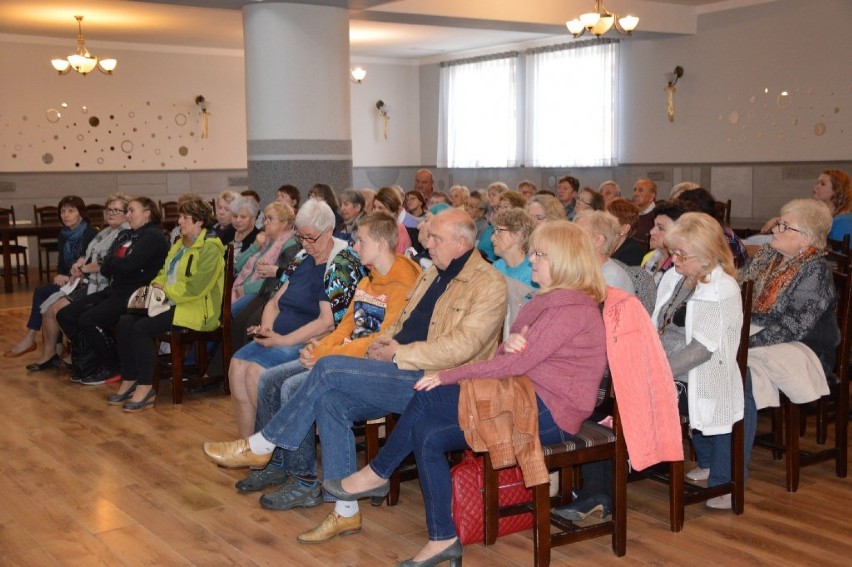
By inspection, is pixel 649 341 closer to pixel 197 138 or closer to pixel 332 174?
pixel 332 174

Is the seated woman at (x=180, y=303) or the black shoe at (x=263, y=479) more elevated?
the seated woman at (x=180, y=303)

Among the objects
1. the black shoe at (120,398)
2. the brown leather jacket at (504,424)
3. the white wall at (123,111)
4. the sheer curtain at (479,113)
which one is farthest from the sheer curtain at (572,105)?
the brown leather jacket at (504,424)

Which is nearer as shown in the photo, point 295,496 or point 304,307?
point 295,496

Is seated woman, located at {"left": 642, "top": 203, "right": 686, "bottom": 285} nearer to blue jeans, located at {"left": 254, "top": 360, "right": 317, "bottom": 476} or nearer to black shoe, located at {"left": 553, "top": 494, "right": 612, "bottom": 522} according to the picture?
black shoe, located at {"left": 553, "top": 494, "right": 612, "bottom": 522}

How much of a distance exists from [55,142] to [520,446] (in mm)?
12219

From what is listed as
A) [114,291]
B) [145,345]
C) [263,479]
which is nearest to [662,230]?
[263,479]

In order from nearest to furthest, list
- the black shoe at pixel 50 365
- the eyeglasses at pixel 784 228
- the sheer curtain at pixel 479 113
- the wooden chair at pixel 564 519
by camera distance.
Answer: the wooden chair at pixel 564 519 < the eyeglasses at pixel 784 228 < the black shoe at pixel 50 365 < the sheer curtain at pixel 479 113

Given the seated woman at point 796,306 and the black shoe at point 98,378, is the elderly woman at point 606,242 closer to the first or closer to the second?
the seated woman at point 796,306

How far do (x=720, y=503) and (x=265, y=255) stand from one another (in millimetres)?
3135

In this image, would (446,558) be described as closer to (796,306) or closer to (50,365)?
(796,306)

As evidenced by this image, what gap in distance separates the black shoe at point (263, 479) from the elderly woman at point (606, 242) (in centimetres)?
Answer: 164

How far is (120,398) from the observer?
577 cm

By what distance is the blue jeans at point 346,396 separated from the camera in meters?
3.60

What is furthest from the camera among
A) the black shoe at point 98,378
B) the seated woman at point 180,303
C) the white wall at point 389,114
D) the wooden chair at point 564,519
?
the white wall at point 389,114
